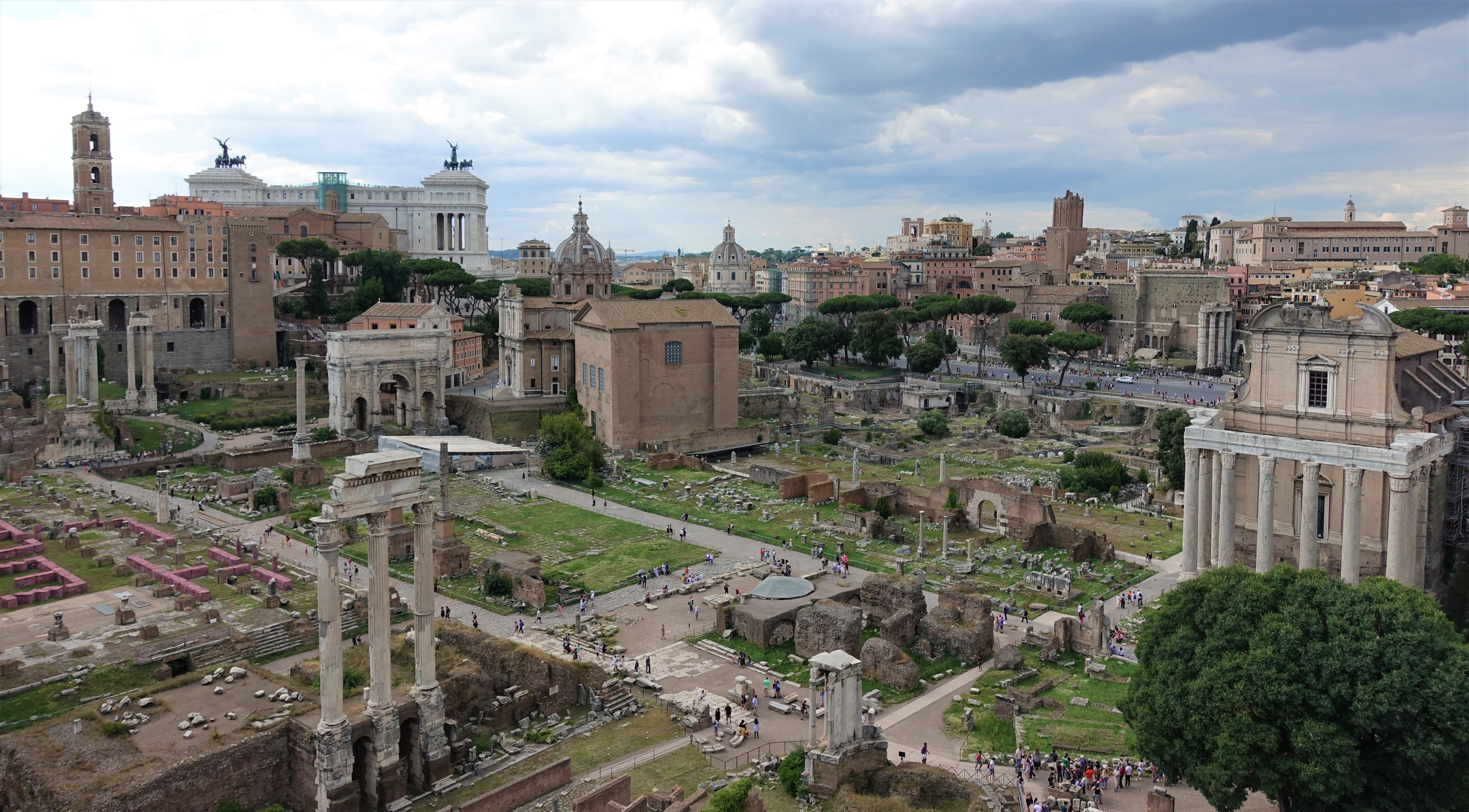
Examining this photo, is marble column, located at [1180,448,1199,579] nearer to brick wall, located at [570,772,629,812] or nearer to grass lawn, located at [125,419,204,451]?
brick wall, located at [570,772,629,812]

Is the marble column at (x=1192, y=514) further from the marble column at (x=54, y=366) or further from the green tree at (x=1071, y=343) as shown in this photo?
the marble column at (x=54, y=366)

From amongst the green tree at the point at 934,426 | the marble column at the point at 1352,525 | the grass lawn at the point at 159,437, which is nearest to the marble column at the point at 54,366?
the grass lawn at the point at 159,437

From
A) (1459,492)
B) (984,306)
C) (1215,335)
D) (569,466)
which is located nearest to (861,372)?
(984,306)

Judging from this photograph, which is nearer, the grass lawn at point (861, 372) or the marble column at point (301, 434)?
the marble column at point (301, 434)

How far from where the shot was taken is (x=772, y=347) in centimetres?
9894

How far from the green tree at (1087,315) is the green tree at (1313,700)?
8617 centimetres

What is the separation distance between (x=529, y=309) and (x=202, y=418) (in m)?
21.4

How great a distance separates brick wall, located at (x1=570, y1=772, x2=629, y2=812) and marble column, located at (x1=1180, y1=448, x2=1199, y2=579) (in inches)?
792

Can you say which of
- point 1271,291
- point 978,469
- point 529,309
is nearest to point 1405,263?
point 1271,291

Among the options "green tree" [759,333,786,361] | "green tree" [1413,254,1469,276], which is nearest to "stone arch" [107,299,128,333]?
"green tree" [759,333,786,361]

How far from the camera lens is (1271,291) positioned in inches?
4161

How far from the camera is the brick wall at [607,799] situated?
2117cm

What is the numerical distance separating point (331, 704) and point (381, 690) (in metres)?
1.37

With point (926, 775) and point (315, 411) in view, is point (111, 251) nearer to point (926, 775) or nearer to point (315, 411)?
point (315, 411)
